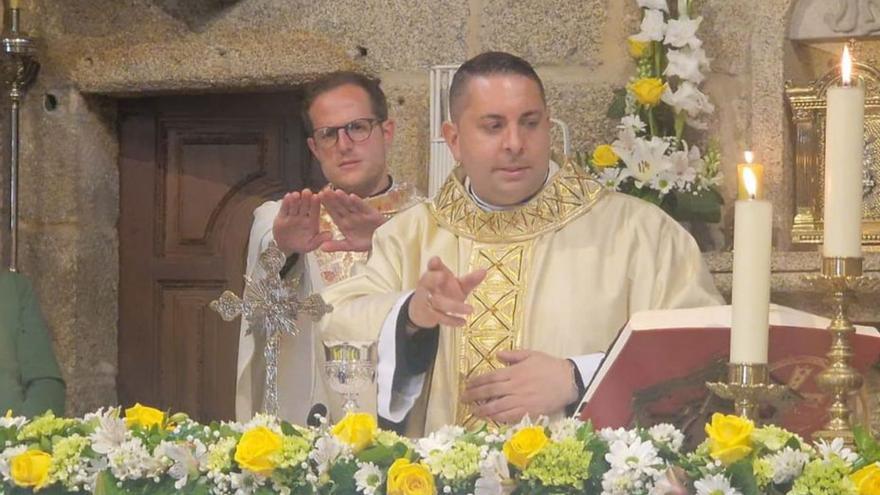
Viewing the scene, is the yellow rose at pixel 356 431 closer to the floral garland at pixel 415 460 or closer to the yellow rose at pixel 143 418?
the floral garland at pixel 415 460

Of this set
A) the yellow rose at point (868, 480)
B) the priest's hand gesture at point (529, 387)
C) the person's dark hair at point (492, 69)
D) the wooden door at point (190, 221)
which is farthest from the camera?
the wooden door at point (190, 221)

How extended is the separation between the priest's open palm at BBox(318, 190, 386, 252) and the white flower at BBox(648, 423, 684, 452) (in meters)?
1.48

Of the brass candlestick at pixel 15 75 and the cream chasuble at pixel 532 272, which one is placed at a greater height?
the brass candlestick at pixel 15 75

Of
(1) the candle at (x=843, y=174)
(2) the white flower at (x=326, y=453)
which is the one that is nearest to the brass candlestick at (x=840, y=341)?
(1) the candle at (x=843, y=174)

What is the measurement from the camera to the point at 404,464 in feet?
6.51

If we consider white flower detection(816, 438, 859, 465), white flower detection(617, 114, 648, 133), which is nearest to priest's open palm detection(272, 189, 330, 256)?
white flower detection(617, 114, 648, 133)

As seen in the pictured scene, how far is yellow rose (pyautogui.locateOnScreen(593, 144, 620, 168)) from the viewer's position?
4.34 metres

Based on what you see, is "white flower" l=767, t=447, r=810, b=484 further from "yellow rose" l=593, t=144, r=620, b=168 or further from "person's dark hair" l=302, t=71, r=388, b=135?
"yellow rose" l=593, t=144, r=620, b=168

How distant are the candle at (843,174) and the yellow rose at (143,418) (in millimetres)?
914

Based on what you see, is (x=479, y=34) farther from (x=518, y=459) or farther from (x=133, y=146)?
(x=518, y=459)

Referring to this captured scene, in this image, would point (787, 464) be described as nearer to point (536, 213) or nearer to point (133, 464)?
point (133, 464)

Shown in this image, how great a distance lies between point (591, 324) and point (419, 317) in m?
0.40

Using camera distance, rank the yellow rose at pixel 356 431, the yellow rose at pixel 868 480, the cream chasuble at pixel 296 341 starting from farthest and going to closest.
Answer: the cream chasuble at pixel 296 341, the yellow rose at pixel 356 431, the yellow rose at pixel 868 480

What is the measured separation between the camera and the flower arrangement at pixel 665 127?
4.29 metres
